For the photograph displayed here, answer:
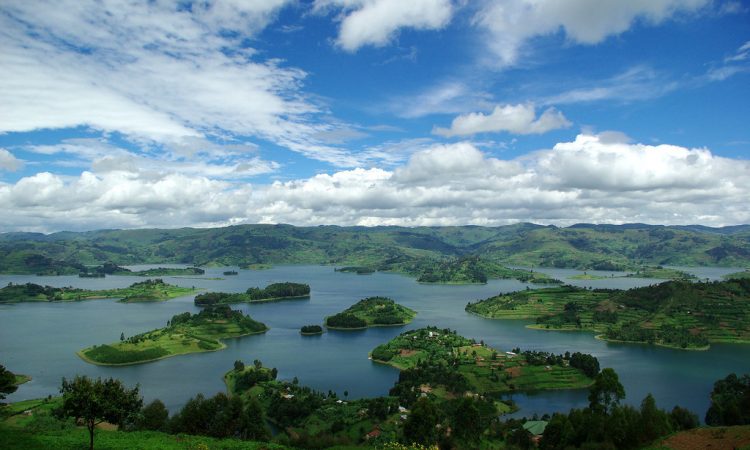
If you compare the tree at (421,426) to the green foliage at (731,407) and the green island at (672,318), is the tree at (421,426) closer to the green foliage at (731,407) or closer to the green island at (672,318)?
the green foliage at (731,407)

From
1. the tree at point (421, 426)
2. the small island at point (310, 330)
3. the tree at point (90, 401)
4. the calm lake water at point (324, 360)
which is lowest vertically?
the calm lake water at point (324, 360)

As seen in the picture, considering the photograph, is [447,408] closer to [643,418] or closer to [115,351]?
[643,418]

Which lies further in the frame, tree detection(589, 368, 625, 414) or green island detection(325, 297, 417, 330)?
green island detection(325, 297, 417, 330)

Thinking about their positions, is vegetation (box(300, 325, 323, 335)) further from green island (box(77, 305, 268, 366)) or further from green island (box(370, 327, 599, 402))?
green island (box(370, 327, 599, 402))

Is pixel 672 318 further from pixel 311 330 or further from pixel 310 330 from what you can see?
pixel 310 330

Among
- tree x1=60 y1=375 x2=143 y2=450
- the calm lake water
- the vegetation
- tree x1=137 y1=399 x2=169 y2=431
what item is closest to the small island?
the vegetation

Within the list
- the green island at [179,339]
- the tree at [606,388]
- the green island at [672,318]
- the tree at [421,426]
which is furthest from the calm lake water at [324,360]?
the tree at [421,426]
